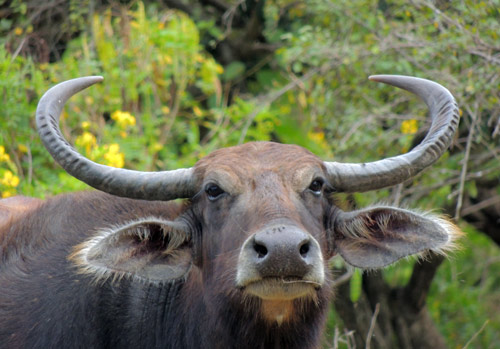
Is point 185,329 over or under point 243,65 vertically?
over

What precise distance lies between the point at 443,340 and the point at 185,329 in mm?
5377

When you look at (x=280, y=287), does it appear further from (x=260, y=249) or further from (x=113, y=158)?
(x=113, y=158)

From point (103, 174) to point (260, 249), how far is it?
1.22 m

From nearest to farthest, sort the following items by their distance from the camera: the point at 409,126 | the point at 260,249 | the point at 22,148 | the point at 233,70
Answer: the point at 260,249, the point at 22,148, the point at 409,126, the point at 233,70

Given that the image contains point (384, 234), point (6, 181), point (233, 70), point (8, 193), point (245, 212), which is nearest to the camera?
point (245, 212)

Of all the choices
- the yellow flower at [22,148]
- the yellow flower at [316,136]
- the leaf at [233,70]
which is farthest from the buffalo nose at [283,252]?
the leaf at [233,70]

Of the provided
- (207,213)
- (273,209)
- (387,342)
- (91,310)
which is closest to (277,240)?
(273,209)

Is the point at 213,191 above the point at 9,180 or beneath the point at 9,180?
above

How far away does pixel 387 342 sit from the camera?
9.28m

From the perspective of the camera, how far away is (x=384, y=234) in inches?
201

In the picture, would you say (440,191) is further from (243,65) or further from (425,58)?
(243,65)

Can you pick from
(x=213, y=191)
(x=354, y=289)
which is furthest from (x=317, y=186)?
(x=354, y=289)

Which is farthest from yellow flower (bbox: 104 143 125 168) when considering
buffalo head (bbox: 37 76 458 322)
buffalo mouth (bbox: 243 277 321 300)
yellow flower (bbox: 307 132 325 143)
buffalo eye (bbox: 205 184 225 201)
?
yellow flower (bbox: 307 132 325 143)

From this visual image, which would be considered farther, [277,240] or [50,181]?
[50,181]
